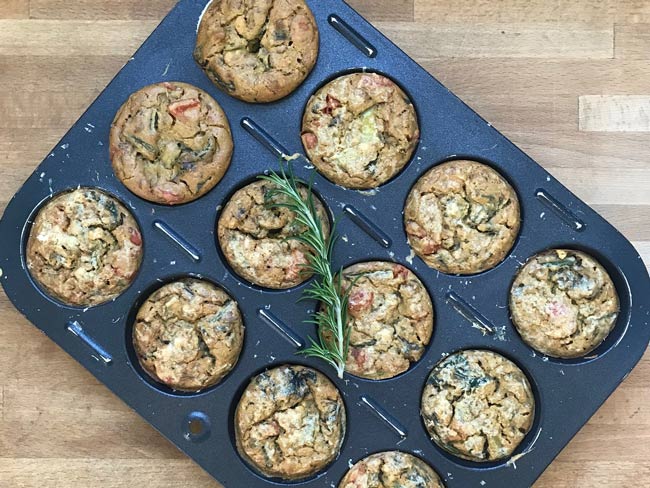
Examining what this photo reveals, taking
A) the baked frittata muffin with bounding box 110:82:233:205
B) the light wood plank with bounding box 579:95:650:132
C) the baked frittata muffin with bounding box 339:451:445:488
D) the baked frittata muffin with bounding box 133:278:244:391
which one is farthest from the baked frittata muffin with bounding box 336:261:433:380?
the light wood plank with bounding box 579:95:650:132

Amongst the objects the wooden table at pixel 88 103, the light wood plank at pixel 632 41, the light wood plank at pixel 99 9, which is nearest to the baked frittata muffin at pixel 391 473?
the wooden table at pixel 88 103

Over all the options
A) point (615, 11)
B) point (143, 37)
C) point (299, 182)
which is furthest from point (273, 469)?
point (615, 11)

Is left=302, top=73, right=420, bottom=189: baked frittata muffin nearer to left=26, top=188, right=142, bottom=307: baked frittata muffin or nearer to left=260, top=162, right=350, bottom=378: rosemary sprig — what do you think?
left=260, top=162, right=350, bottom=378: rosemary sprig

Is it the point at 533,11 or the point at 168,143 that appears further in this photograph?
the point at 533,11

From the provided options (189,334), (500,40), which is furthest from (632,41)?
(189,334)

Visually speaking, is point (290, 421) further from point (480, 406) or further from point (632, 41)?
point (632, 41)

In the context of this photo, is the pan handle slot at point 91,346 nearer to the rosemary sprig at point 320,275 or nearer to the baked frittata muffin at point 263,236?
the baked frittata muffin at point 263,236

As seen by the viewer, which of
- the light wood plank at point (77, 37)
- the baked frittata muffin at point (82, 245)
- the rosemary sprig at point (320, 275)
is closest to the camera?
the rosemary sprig at point (320, 275)
